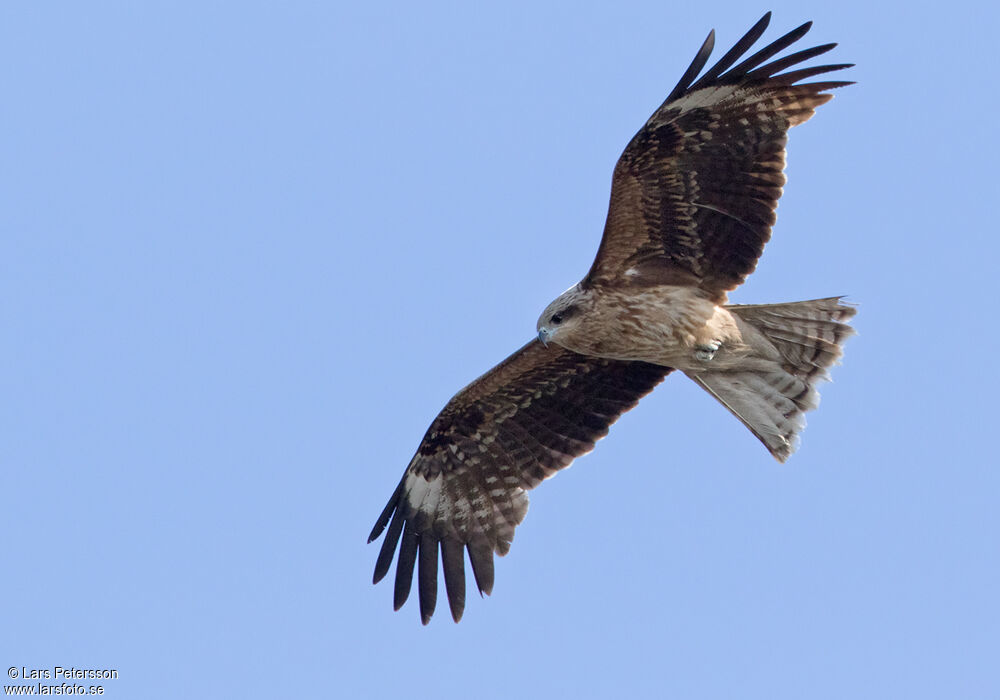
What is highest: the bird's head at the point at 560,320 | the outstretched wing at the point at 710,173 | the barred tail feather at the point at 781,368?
the outstretched wing at the point at 710,173

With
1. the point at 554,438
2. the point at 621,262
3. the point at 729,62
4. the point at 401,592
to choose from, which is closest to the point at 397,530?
the point at 401,592

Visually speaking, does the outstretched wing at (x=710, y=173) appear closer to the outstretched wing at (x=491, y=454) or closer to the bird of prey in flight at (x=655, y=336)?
the bird of prey in flight at (x=655, y=336)

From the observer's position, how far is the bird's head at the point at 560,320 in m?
9.57

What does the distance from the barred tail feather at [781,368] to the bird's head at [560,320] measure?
114cm

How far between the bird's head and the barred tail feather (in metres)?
1.14

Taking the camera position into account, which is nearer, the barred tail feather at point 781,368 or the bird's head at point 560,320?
the bird's head at point 560,320

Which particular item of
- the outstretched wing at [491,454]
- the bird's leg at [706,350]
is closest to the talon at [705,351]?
the bird's leg at [706,350]

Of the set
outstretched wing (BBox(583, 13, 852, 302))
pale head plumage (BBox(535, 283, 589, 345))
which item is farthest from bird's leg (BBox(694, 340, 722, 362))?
pale head plumage (BBox(535, 283, 589, 345))

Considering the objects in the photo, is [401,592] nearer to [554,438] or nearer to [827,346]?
[554,438]

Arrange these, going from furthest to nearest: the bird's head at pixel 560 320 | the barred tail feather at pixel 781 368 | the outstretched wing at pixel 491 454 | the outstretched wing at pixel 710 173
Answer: the outstretched wing at pixel 491 454 → the barred tail feather at pixel 781 368 → the bird's head at pixel 560 320 → the outstretched wing at pixel 710 173

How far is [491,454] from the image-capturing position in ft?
35.4

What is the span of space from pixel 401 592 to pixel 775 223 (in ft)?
13.1

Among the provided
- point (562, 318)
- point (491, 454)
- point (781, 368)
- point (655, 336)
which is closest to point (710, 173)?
point (655, 336)

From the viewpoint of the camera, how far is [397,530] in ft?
34.6
